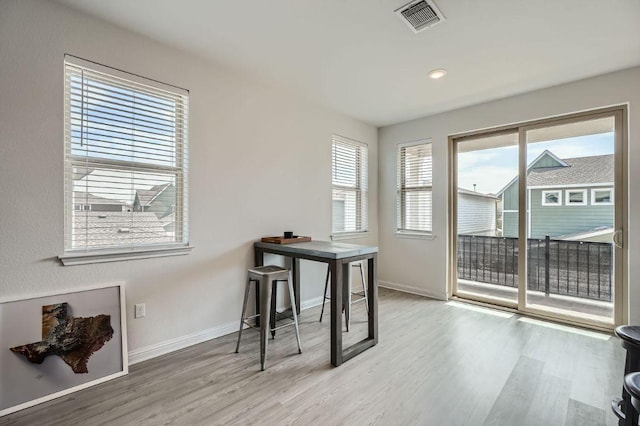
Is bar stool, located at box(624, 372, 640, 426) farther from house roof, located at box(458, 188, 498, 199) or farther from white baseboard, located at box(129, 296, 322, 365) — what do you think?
house roof, located at box(458, 188, 498, 199)

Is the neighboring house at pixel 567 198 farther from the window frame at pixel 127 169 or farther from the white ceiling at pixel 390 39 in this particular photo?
the window frame at pixel 127 169

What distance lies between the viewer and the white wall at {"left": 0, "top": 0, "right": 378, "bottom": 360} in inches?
74.8

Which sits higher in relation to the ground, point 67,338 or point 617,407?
point 67,338

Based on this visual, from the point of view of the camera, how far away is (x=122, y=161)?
2.32 meters

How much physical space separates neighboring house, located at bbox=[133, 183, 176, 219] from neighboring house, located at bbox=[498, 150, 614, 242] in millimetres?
3925

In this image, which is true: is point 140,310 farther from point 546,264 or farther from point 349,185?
point 546,264

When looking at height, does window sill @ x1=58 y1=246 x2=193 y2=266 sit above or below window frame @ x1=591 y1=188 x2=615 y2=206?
below

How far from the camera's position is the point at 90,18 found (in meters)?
2.15

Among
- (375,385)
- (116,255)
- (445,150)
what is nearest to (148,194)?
(116,255)

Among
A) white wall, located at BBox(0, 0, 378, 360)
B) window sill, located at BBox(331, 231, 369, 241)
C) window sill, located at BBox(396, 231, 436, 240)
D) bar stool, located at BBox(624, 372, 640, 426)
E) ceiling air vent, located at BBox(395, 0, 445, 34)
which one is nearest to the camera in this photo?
bar stool, located at BBox(624, 372, 640, 426)

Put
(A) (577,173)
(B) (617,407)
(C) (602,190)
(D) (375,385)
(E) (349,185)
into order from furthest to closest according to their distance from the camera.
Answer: (E) (349,185) < (A) (577,173) < (C) (602,190) < (D) (375,385) < (B) (617,407)

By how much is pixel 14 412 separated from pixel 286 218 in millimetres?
2528

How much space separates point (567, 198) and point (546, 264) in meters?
0.81

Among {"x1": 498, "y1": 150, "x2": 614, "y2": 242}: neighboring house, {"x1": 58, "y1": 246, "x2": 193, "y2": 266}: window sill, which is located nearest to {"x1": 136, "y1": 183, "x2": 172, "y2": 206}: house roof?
{"x1": 58, "y1": 246, "x2": 193, "y2": 266}: window sill
